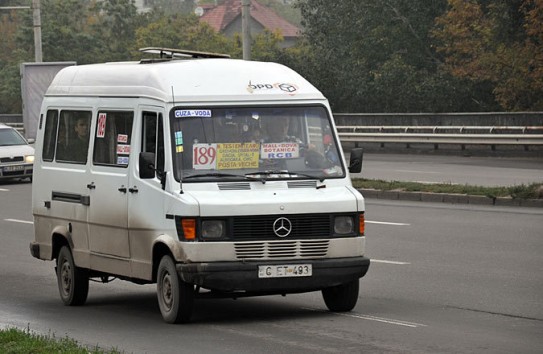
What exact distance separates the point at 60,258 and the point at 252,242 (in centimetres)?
310

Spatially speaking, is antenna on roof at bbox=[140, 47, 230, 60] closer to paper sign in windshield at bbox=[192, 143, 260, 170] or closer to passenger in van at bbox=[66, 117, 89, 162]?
passenger in van at bbox=[66, 117, 89, 162]

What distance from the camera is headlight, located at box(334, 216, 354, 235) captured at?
12.1m

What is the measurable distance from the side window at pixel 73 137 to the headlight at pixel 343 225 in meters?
2.90

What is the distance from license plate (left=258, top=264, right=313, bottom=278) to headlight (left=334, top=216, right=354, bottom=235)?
1.50ft

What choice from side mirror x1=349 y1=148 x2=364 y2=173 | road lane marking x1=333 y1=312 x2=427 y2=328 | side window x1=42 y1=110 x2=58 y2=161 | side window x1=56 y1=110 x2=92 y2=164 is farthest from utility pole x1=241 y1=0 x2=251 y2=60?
road lane marking x1=333 y1=312 x2=427 y2=328

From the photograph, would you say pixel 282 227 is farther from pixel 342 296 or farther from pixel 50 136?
pixel 50 136

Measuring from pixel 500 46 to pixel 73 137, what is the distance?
39.0 m

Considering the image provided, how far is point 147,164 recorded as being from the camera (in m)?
12.2

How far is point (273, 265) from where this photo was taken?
38.6 feet

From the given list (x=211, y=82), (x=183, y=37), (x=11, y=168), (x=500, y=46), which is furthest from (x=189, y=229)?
(x=183, y=37)

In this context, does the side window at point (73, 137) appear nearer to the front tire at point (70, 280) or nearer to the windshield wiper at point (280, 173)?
the front tire at point (70, 280)

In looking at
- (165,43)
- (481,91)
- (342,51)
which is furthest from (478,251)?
(165,43)

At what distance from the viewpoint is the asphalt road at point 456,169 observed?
31.1m

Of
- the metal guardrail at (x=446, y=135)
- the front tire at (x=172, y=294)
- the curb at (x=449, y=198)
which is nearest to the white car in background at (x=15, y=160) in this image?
the curb at (x=449, y=198)
